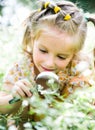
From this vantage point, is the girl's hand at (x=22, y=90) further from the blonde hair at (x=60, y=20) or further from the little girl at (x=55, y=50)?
the blonde hair at (x=60, y=20)

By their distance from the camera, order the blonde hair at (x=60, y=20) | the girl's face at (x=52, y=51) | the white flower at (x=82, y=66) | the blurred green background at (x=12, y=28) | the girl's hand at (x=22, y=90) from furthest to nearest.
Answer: the blurred green background at (x=12, y=28)
the white flower at (x=82, y=66)
the blonde hair at (x=60, y=20)
the girl's face at (x=52, y=51)
the girl's hand at (x=22, y=90)

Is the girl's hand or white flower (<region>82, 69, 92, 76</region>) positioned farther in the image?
white flower (<region>82, 69, 92, 76</region>)

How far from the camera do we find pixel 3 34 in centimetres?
407

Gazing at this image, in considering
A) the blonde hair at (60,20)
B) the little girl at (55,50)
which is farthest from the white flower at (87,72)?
the blonde hair at (60,20)

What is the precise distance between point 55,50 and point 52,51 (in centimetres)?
2

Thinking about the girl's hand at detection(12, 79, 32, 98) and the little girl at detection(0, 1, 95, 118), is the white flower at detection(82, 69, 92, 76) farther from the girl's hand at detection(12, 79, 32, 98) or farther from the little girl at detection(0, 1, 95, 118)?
the girl's hand at detection(12, 79, 32, 98)

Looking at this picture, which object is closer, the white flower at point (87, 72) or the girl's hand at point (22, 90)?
the girl's hand at point (22, 90)

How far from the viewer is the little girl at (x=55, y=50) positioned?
2.68 m

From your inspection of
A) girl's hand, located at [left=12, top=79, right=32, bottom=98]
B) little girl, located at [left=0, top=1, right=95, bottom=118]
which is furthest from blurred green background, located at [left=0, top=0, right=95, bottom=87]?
girl's hand, located at [left=12, top=79, right=32, bottom=98]

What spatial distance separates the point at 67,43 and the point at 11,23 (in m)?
1.45

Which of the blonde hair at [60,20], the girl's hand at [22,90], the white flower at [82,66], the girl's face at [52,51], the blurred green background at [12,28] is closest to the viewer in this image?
the girl's hand at [22,90]

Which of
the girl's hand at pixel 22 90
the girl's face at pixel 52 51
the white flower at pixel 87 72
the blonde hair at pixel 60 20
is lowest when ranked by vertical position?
the white flower at pixel 87 72

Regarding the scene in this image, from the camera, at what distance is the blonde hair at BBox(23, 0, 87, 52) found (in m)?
2.81

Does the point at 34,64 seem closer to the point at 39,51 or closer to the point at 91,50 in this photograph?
the point at 39,51
